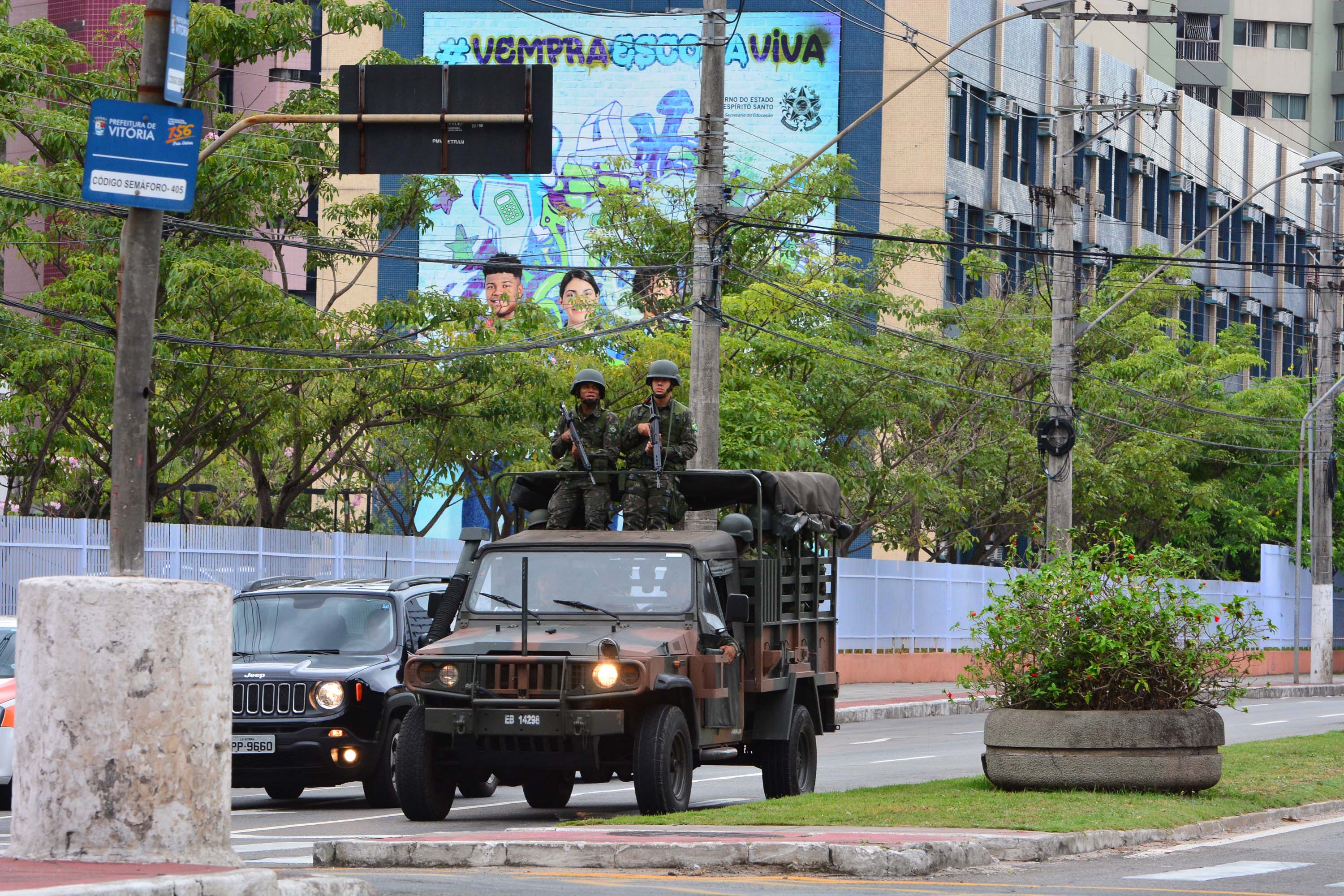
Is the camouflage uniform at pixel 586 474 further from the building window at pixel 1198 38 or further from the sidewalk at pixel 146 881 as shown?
the building window at pixel 1198 38

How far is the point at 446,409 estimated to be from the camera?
2914 centimetres

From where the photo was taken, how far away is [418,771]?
13.6 m

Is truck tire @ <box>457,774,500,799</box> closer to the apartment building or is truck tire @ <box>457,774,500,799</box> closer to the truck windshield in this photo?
the truck windshield

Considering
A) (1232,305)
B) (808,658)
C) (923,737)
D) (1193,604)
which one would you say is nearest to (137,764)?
(808,658)

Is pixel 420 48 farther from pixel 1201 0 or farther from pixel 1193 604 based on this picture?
pixel 1201 0

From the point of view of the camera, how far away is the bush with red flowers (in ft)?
47.7

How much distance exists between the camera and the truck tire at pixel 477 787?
49.2ft

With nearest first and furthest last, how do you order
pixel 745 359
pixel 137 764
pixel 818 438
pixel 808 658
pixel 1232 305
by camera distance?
pixel 137 764 → pixel 808 658 → pixel 745 359 → pixel 818 438 → pixel 1232 305

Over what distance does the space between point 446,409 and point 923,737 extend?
8.77 metres

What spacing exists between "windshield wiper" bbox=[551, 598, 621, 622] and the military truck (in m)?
0.02

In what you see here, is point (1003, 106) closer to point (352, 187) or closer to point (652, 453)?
point (352, 187)

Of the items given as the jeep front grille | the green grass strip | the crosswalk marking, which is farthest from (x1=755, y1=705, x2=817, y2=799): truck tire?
the crosswalk marking

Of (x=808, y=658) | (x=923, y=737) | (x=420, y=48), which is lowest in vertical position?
(x=923, y=737)

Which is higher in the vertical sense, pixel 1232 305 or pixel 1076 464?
pixel 1232 305
